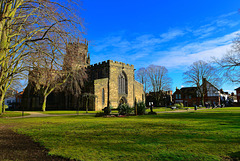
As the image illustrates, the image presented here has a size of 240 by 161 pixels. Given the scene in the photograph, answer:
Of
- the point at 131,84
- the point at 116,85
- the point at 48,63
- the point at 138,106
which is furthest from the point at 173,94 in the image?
the point at 48,63

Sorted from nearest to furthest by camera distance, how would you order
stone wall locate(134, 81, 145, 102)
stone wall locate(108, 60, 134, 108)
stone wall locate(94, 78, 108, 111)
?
1. stone wall locate(94, 78, 108, 111)
2. stone wall locate(108, 60, 134, 108)
3. stone wall locate(134, 81, 145, 102)

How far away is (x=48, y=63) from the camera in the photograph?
1118 centimetres

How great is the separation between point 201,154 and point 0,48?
9.61 m

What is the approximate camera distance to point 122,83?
4397 centimetres

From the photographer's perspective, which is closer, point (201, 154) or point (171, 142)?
point (201, 154)

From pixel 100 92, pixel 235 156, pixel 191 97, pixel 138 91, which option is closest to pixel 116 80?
pixel 100 92

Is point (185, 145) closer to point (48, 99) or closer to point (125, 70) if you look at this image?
point (125, 70)

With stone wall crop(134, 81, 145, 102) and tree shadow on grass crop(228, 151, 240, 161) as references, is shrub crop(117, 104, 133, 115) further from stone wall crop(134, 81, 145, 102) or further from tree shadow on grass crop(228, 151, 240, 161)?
stone wall crop(134, 81, 145, 102)

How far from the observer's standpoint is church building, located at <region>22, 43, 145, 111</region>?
37219mm

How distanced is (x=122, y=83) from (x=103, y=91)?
6.94 metres

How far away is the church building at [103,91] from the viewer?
37.2 meters

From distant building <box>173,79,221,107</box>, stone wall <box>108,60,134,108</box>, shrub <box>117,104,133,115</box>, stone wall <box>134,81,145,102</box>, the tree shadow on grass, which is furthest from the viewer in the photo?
distant building <box>173,79,221,107</box>

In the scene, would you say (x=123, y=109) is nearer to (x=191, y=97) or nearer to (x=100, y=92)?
(x=100, y=92)

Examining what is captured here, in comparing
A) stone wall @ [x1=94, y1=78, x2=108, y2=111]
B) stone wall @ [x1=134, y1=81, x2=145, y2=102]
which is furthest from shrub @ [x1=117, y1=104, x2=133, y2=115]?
stone wall @ [x1=134, y1=81, x2=145, y2=102]
